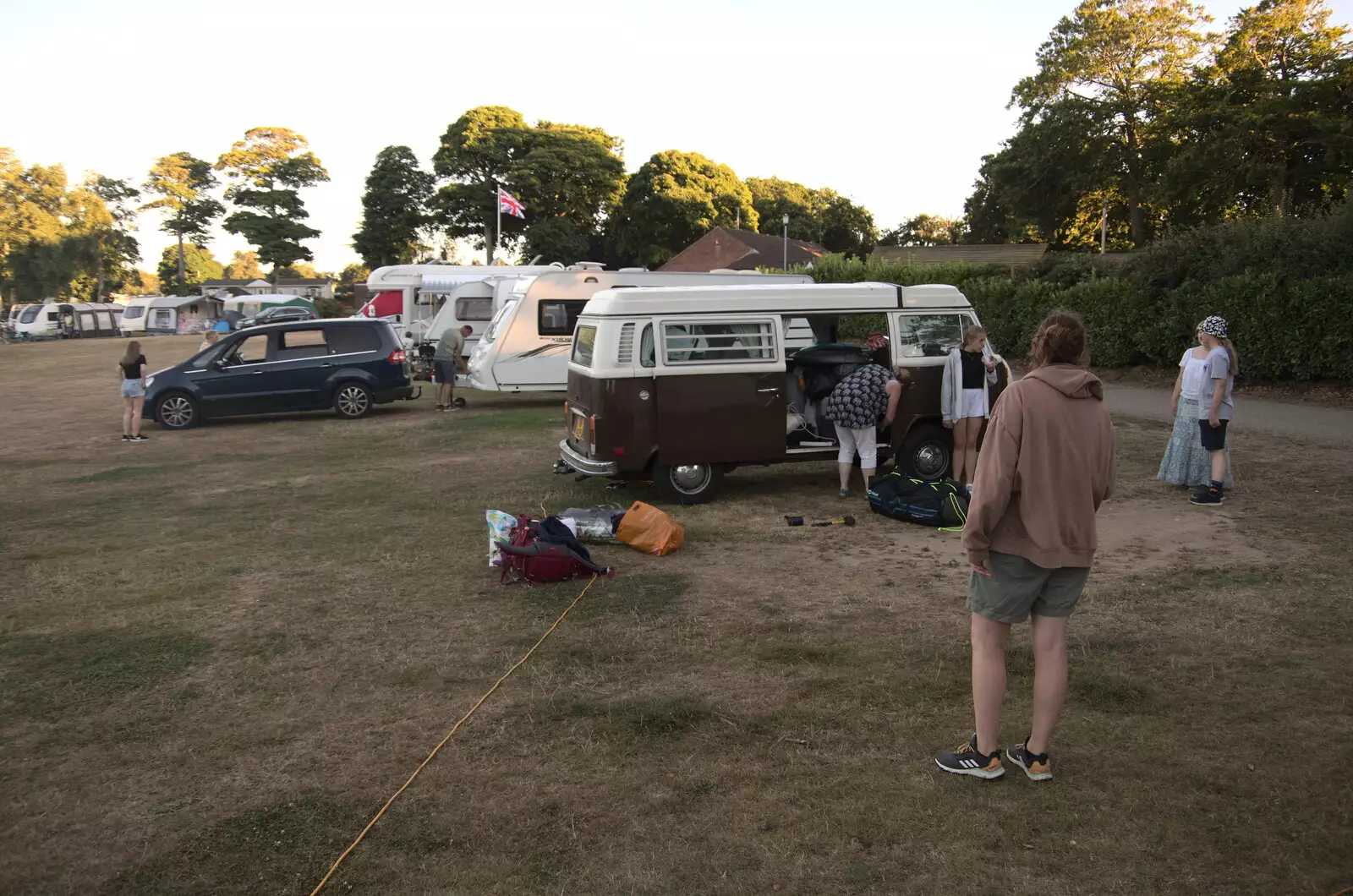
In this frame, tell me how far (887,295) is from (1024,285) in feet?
48.1

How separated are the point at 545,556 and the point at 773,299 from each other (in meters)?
3.81

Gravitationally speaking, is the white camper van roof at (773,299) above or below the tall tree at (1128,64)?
below

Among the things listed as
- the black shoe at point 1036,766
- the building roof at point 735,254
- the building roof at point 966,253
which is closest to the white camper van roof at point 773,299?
the black shoe at point 1036,766

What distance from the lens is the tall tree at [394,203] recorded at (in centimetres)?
6381

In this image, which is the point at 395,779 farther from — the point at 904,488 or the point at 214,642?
the point at 904,488

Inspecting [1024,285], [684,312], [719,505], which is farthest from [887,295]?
[1024,285]

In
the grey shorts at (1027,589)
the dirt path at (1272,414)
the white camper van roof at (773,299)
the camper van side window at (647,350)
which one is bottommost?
the dirt path at (1272,414)

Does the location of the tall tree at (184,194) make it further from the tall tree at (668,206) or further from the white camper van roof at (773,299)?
the white camper van roof at (773,299)

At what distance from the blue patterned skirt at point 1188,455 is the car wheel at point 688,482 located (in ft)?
14.4

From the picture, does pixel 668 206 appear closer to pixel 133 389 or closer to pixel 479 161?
pixel 479 161

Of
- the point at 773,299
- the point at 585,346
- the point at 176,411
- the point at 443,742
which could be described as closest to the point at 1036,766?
the point at 443,742

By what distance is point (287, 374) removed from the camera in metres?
16.2

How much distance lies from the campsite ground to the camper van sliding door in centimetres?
74

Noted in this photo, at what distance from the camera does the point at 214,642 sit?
5.70 meters
